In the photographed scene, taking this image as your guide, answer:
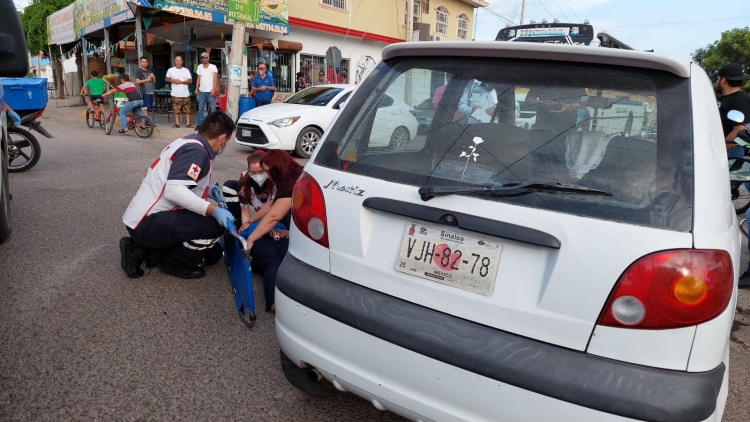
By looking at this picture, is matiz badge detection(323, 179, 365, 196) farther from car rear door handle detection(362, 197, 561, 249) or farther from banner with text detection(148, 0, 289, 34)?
banner with text detection(148, 0, 289, 34)

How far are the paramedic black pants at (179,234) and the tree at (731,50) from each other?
139 ft

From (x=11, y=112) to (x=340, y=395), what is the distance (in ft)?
22.6

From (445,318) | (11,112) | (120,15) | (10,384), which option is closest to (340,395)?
(445,318)

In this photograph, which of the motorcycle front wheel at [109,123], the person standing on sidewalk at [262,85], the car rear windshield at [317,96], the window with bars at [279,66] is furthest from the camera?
the window with bars at [279,66]

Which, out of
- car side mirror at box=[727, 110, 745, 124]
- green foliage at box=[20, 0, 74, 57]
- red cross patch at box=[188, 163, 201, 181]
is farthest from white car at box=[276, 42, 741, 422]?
green foliage at box=[20, 0, 74, 57]

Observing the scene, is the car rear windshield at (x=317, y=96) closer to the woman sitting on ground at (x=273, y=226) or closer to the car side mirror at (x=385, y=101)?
the woman sitting on ground at (x=273, y=226)

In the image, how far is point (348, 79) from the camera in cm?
2212

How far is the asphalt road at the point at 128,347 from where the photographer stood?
2512 millimetres

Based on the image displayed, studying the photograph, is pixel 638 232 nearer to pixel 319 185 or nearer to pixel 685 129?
pixel 685 129

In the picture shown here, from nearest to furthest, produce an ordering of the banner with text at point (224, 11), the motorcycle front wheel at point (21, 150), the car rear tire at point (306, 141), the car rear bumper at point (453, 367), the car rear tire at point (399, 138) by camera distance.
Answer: the car rear bumper at point (453, 367), the car rear tire at point (399, 138), the motorcycle front wheel at point (21, 150), the car rear tire at point (306, 141), the banner with text at point (224, 11)

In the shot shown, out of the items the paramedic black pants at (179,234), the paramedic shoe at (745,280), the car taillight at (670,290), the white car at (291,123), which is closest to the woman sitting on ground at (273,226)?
the paramedic black pants at (179,234)

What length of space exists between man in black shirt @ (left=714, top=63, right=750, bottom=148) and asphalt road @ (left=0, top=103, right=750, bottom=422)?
6.97 feet

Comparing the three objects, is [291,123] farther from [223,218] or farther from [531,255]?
[531,255]

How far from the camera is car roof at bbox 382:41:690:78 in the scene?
5.82ft
